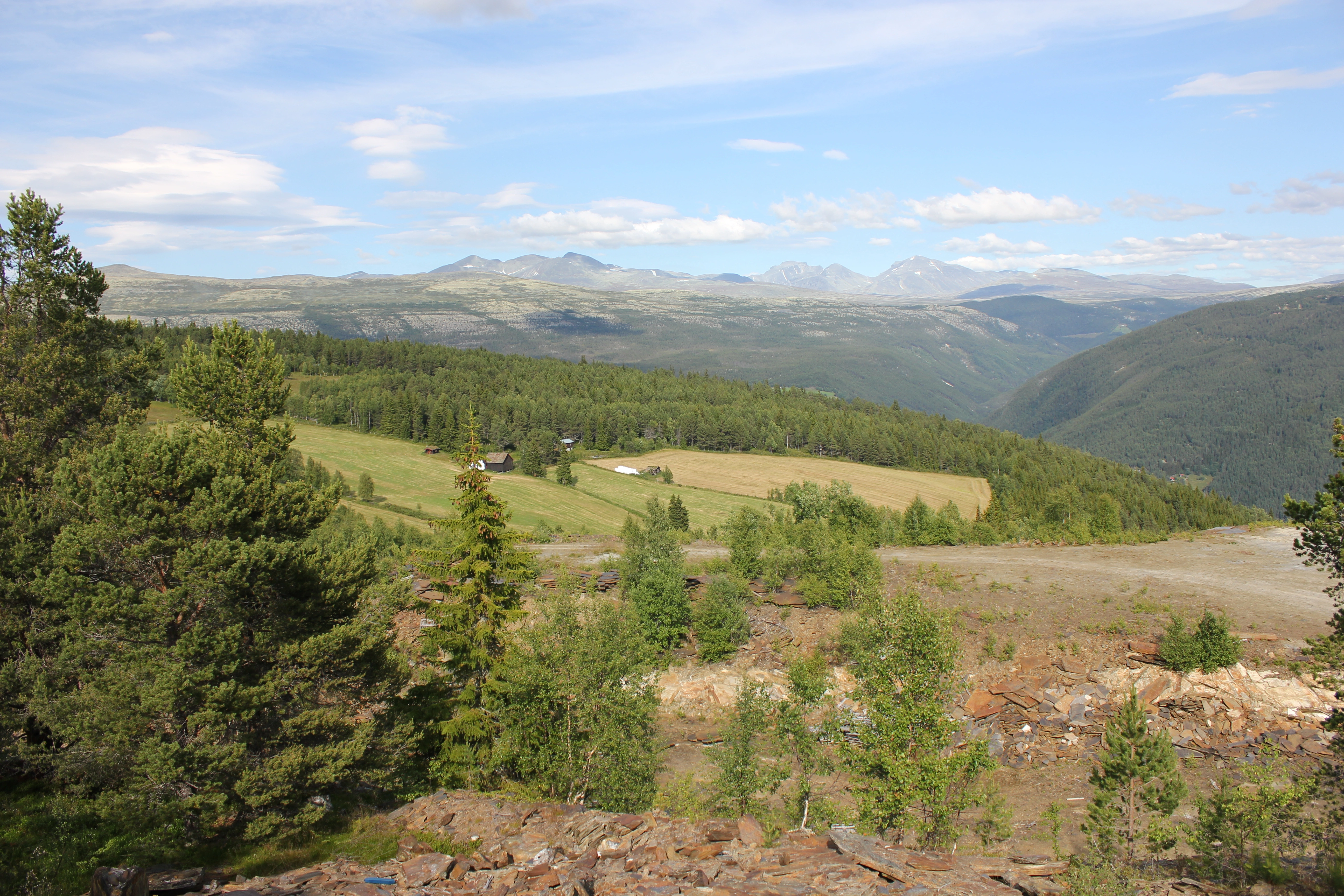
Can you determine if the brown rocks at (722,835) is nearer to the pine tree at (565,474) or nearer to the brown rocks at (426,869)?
the brown rocks at (426,869)

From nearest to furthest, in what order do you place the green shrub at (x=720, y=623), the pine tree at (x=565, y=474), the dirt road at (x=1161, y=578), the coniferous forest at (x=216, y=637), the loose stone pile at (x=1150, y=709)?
the coniferous forest at (x=216, y=637), the loose stone pile at (x=1150, y=709), the dirt road at (x=1161, y=578), the green shrub at (x=720, y=623), the pine tree at (x=565, y=474)

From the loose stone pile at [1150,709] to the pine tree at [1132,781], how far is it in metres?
8.78

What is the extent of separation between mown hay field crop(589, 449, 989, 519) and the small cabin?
15881mm

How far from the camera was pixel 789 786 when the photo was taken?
36.1 metres

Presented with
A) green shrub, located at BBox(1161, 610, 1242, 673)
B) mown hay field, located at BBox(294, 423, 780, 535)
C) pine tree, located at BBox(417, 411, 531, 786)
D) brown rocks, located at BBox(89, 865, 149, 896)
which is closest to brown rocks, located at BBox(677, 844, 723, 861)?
pine tree, located at BBox(417, 411, 531, 786)

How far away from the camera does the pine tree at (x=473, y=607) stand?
25.6m

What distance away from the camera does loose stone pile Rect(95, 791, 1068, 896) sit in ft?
56.7

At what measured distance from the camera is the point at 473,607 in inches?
1022

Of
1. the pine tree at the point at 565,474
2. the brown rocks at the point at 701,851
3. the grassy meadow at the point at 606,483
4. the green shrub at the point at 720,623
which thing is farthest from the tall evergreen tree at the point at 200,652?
the pine tree at the point at 565,474

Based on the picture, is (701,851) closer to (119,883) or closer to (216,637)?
(119,883)

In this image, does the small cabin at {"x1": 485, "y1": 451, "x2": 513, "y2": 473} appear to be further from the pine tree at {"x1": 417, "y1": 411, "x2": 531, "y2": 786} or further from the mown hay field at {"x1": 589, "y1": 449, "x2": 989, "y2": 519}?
the pine tree at {"x1": 417, "y1": 411, "x2": 531, "y2": 786}

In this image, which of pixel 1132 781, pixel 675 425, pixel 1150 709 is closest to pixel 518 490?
pixel 675 425

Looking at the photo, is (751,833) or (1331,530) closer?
(1331,530)

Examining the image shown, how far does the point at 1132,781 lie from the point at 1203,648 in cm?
1602
